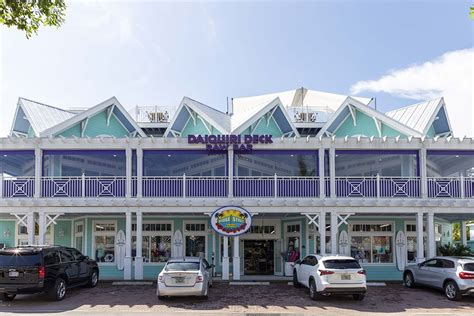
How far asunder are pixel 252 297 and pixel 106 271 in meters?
9.25

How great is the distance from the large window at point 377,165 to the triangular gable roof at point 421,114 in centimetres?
167

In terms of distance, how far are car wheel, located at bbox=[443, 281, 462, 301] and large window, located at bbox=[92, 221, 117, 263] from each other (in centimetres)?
1451

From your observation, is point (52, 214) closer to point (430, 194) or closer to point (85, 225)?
point (85, 225)

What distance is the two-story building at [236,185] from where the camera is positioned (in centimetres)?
2072

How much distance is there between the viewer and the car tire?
1522 cm

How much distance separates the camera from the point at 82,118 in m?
23.4

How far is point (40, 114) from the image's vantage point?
969 inches

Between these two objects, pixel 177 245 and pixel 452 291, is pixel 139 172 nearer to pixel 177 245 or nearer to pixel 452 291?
pixel 177 245

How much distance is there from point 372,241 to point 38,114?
1738 cm

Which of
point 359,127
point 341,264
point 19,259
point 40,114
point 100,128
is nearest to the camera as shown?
point 19,259

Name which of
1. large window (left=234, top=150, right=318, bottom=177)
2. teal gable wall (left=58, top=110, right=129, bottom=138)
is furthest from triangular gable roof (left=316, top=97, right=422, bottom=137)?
teal gable wall (left=58, top=110, right=129, bottom=138)

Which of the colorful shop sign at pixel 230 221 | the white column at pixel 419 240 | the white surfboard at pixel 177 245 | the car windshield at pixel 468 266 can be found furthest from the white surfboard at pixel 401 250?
the white surfboard at pixel 177 245

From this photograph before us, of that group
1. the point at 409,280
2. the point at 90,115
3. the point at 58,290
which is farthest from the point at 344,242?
the point at 90,115

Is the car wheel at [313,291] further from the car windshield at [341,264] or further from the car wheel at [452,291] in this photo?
the car wheel at [452,291]
